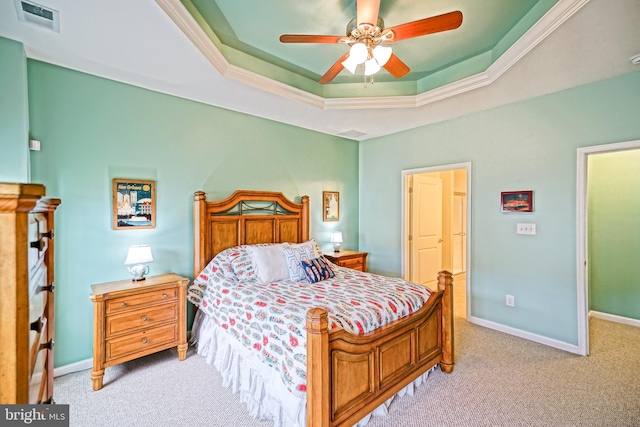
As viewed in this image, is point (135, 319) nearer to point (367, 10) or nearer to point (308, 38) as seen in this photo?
point (308, 38)

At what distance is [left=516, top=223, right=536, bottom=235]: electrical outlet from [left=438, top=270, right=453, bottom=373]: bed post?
1.45m

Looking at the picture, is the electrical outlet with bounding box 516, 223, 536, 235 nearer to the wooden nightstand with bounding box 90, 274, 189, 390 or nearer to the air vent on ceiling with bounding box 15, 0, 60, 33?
the wooden nightstand with bounding box 90, 274, 189, 390

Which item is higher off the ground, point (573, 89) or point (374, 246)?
point (573, 89)

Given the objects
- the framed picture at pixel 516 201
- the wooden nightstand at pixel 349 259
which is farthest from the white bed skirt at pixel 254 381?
the framed picture at pixel 516 201

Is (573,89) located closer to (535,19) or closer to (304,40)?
(535,19)

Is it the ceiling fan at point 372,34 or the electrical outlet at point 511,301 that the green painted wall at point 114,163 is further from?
the electrical outlet at point 511,301

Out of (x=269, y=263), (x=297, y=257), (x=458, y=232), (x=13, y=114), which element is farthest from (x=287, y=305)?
(x=458, y=232)

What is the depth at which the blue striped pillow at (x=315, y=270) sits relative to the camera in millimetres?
2989

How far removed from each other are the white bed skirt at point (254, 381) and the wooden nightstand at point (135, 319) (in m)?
0.29

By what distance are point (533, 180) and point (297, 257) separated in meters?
2.85

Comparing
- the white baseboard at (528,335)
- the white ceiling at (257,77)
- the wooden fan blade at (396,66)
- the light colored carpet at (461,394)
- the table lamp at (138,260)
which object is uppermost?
the white ceiling at (257,77)

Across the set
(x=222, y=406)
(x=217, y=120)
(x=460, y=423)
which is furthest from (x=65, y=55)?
(x=460, y=423)

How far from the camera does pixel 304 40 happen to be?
6.54 feet

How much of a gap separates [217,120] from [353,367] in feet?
10.1
